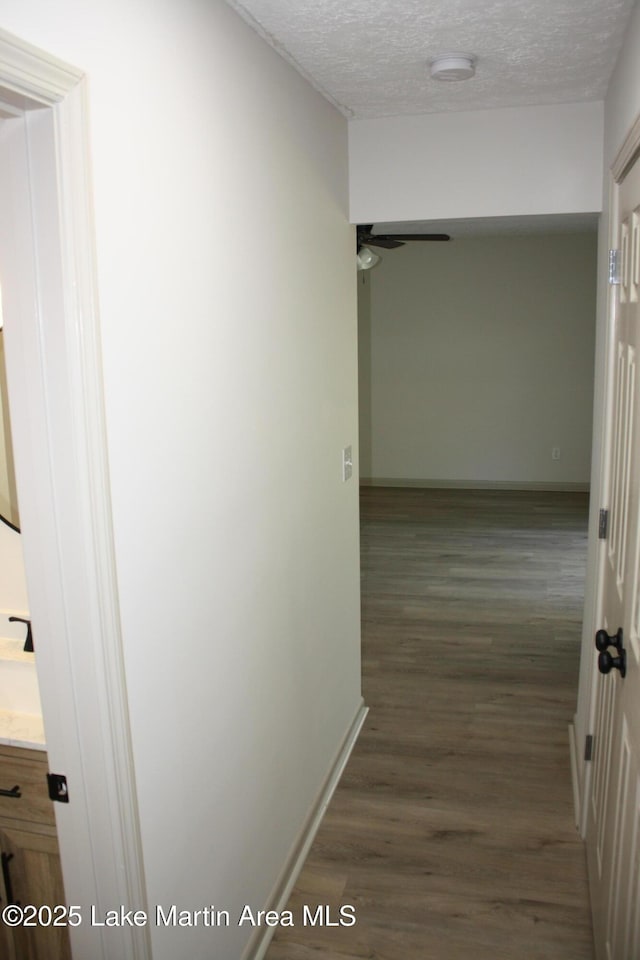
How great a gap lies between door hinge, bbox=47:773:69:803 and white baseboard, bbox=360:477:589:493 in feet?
23.4

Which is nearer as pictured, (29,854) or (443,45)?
(29,854)

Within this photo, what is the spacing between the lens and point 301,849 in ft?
8.64

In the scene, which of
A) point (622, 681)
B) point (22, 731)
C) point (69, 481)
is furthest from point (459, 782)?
point (69, 481)

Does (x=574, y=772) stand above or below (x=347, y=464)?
below

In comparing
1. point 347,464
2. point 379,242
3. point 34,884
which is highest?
point 379,242

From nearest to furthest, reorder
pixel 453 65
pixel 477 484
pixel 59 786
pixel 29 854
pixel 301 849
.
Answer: pixel 59 786, pixel 29 854, pixel 453 65, pixel 301 849, pixel 477 484

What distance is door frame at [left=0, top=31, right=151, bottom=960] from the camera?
1271 mm

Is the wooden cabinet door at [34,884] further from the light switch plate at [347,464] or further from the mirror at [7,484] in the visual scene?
the light switch plate at [347,464]

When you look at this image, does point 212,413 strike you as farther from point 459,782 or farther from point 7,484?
point 459,782

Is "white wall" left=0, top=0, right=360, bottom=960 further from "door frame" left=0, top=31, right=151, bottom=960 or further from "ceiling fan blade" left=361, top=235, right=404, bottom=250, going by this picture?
"ceiling fan blade" left=361, top=235, right=404, bottom=250

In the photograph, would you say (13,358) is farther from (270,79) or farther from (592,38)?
(592,38)

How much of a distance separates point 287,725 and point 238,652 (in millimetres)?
552

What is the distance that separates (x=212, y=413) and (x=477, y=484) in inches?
265

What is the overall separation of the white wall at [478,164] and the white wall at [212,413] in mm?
280
